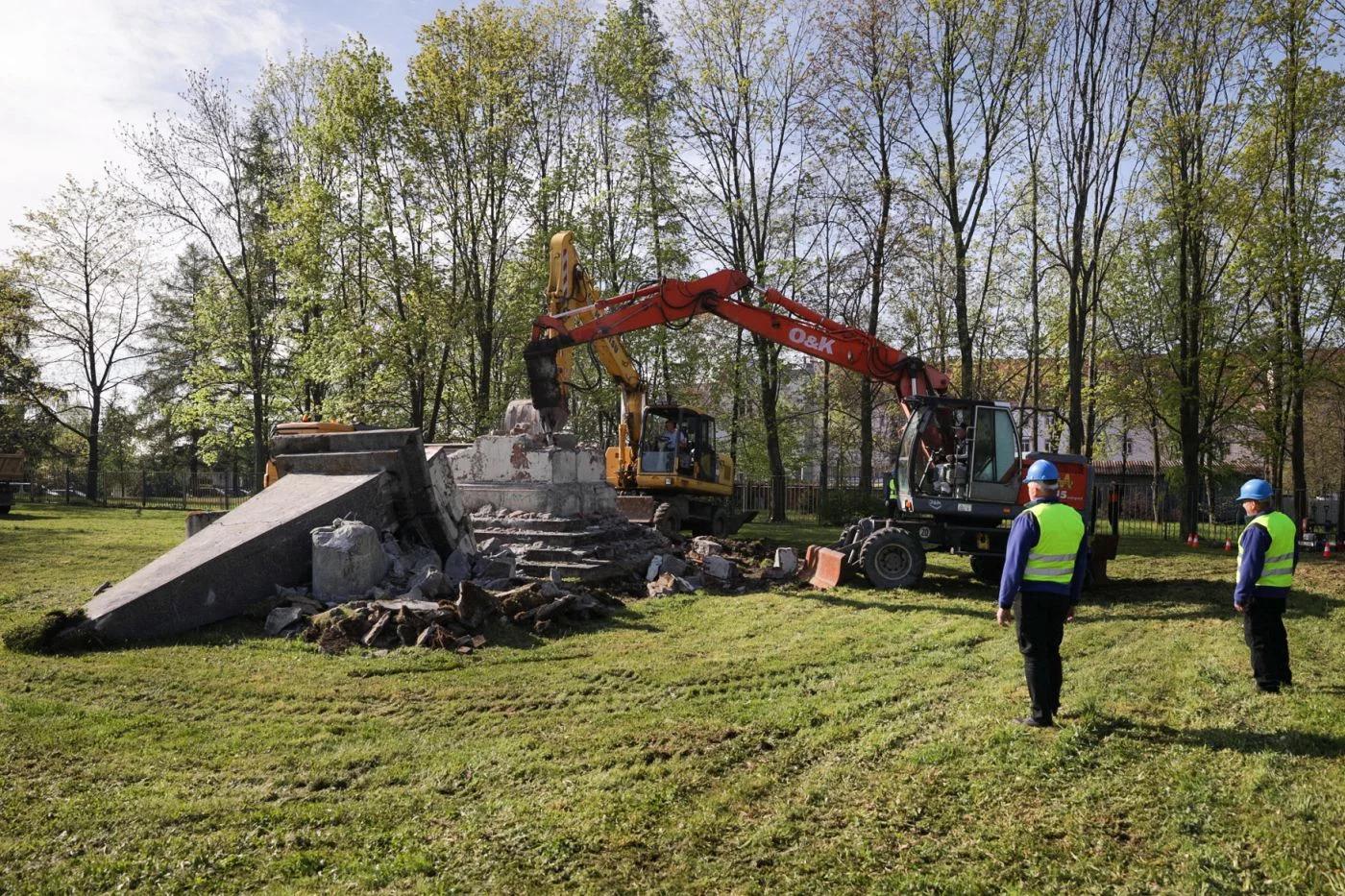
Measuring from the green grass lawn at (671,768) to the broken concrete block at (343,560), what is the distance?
1.03m

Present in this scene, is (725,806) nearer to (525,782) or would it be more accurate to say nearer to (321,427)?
(525,782)

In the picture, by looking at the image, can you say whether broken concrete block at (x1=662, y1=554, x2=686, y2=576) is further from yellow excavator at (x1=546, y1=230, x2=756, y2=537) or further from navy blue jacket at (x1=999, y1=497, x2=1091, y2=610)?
navy blue jacket at (x1=999, y1=497, x2=1091, y2=610)

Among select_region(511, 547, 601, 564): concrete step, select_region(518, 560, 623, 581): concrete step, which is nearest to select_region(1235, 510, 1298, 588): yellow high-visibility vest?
select_region(518, 560, 623, 581): concrete step

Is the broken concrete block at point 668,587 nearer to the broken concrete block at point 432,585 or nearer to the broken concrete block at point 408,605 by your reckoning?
the broken concrete block at point 432,585

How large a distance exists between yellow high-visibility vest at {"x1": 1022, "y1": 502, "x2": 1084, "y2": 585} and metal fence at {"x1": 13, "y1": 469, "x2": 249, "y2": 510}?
28472mm

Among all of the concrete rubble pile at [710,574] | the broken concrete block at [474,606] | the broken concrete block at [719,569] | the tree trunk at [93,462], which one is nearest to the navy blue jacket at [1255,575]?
the broken concrete block at [474,606]

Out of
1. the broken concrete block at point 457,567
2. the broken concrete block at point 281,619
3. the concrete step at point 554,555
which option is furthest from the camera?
the concrete step at point 554,555

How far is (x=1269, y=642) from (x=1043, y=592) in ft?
6.53

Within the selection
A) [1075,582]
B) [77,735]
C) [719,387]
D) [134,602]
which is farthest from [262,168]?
[1075,582]

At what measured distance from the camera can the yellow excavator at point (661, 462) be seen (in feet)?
55.5

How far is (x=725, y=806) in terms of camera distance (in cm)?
402

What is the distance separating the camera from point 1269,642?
18.5 feet

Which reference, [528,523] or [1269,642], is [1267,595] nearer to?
[1269,642]

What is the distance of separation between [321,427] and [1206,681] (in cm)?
1369
